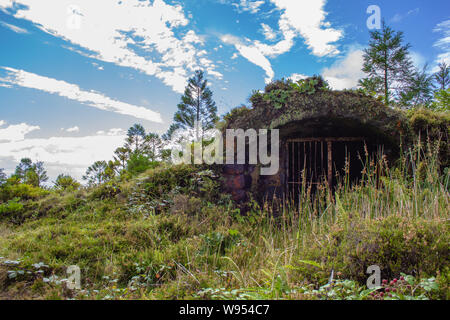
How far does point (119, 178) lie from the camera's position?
6.85 metres

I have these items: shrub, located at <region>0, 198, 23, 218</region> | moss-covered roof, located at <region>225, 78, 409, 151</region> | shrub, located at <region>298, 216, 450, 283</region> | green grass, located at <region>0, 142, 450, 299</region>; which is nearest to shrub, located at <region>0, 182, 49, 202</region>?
shrub, located at <region>0, 198, 23, 218</region>

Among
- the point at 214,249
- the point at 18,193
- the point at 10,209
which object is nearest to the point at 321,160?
the point at 214,249

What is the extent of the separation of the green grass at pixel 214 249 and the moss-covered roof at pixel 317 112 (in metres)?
0.93

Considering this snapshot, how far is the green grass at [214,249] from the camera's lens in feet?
7.06

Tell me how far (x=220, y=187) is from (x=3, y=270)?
3.60 meters

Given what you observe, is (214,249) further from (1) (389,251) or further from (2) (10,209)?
(2) (10,209)

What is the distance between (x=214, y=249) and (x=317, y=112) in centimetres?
346

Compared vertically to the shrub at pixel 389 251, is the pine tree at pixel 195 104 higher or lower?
higher

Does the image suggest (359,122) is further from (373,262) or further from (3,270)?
(3,270)

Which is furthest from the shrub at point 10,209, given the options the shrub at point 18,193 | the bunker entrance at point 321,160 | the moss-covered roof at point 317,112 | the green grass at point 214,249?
the bunker entrance at point 321,160

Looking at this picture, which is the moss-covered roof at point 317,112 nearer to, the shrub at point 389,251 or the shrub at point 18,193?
the shrub at point 389,251

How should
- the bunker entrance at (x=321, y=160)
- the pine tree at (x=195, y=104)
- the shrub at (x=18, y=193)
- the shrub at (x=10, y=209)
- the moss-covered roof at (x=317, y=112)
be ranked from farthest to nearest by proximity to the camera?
the pine tree at (x=195, y=104) < the shrub at (x=18, y=193) < the shrub at (x=10, y=209) < the bunker entrance at (x=321, y=160) < the moss-covered roof at (x=317, y=112)

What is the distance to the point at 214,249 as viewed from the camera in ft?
10.8
